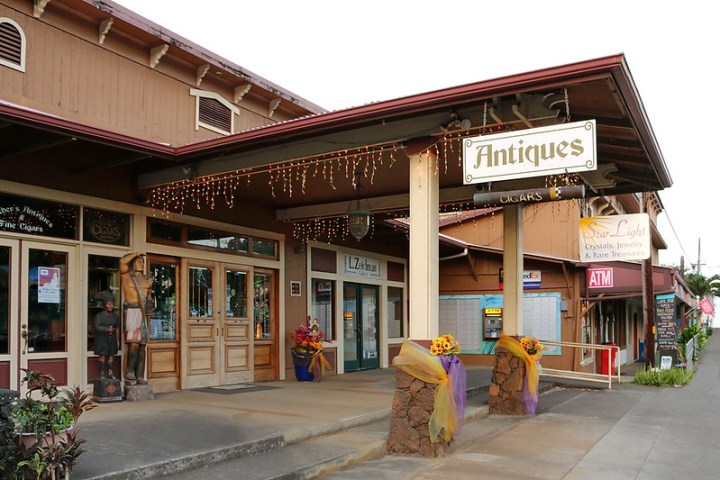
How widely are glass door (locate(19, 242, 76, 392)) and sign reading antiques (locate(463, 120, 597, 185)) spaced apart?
5566 millimetres

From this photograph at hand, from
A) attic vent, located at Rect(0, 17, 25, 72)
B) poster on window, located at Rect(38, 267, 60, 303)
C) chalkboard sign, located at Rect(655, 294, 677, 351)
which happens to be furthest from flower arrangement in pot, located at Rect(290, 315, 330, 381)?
chalkboard sign, located at Rect(655, 294, 677, 351)

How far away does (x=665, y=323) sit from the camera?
1800cm

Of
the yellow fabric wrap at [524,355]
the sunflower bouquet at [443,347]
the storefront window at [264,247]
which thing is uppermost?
the storefront window at [264,247]

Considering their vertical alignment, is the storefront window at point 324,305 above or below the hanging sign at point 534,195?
below

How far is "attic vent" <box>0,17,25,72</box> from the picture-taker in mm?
8812

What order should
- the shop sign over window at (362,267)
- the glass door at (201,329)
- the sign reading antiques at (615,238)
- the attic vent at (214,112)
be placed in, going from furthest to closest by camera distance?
the shop sign over window at (362,267), the attic vent at (214,112), the glass door at (201,329), the sign reading antiques at (615,238)

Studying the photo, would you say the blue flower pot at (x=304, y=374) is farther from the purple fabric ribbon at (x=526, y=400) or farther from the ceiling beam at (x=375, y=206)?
the purple fabric ribbon at (x=526, y=400)

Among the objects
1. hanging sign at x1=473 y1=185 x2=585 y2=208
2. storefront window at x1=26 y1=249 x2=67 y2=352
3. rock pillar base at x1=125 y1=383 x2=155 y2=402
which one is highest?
hanging sign at x1=473 y1=185 x2=585 y2=208

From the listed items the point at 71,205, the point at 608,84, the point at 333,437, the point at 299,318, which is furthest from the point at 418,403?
the point at 299,318

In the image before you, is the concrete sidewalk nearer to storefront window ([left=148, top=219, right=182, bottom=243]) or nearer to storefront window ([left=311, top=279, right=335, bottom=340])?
storefront window ([left=148, top=219, right=182, bottom=243])

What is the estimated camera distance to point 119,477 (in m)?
5.16

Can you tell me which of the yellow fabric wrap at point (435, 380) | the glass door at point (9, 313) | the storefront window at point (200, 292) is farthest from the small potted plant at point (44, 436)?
the storefront window at point (200, 292)

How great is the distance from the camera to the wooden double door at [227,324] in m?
10.9

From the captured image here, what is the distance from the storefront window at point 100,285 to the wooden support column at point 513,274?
19.3ft
